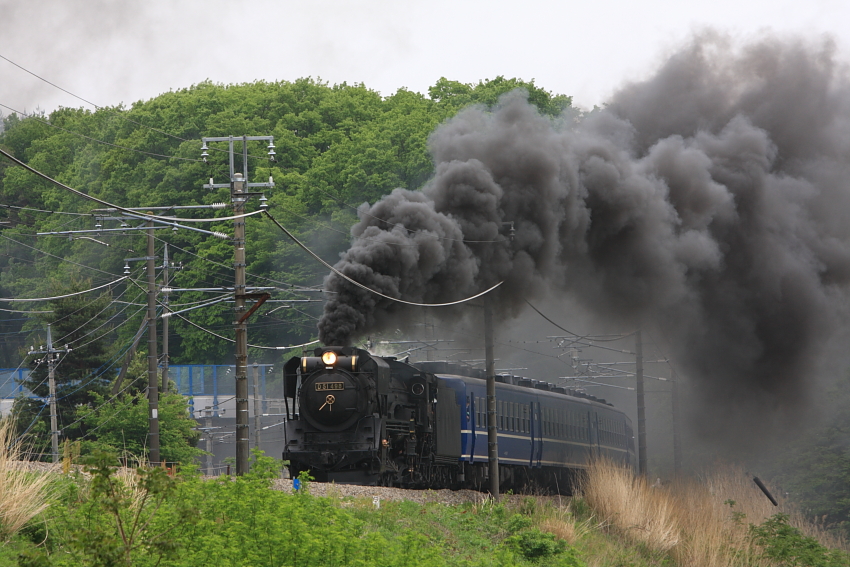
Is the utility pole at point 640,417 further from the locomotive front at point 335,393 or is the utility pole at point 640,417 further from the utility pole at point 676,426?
the locomotive front at point 335,393

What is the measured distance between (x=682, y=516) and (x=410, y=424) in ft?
18.5

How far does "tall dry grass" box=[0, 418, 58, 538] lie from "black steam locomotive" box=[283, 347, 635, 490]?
20.3 feet

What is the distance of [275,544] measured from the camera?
8.95 metres

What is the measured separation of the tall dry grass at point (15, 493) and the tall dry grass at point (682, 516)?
10814 millimetres

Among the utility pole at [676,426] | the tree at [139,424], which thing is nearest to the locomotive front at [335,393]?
the tree at [139,424]

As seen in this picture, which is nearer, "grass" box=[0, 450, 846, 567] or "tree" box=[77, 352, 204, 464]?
"grass" box=[0, 450, 846, 567]

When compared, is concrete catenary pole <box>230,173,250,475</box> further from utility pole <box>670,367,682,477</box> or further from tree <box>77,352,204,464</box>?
utility pole <box>670,367,682,477</box>

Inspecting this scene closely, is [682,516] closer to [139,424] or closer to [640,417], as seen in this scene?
[640,417]

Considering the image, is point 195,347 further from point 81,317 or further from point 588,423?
point 588,423

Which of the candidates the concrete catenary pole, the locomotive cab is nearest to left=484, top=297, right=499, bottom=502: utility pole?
the locomotive cab

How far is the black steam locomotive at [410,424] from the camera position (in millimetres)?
16031

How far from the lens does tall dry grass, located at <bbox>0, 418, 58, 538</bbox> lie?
30.5 feet

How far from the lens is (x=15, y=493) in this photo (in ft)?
31.0

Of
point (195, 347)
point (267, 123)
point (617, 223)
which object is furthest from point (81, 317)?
point (617, 223)
